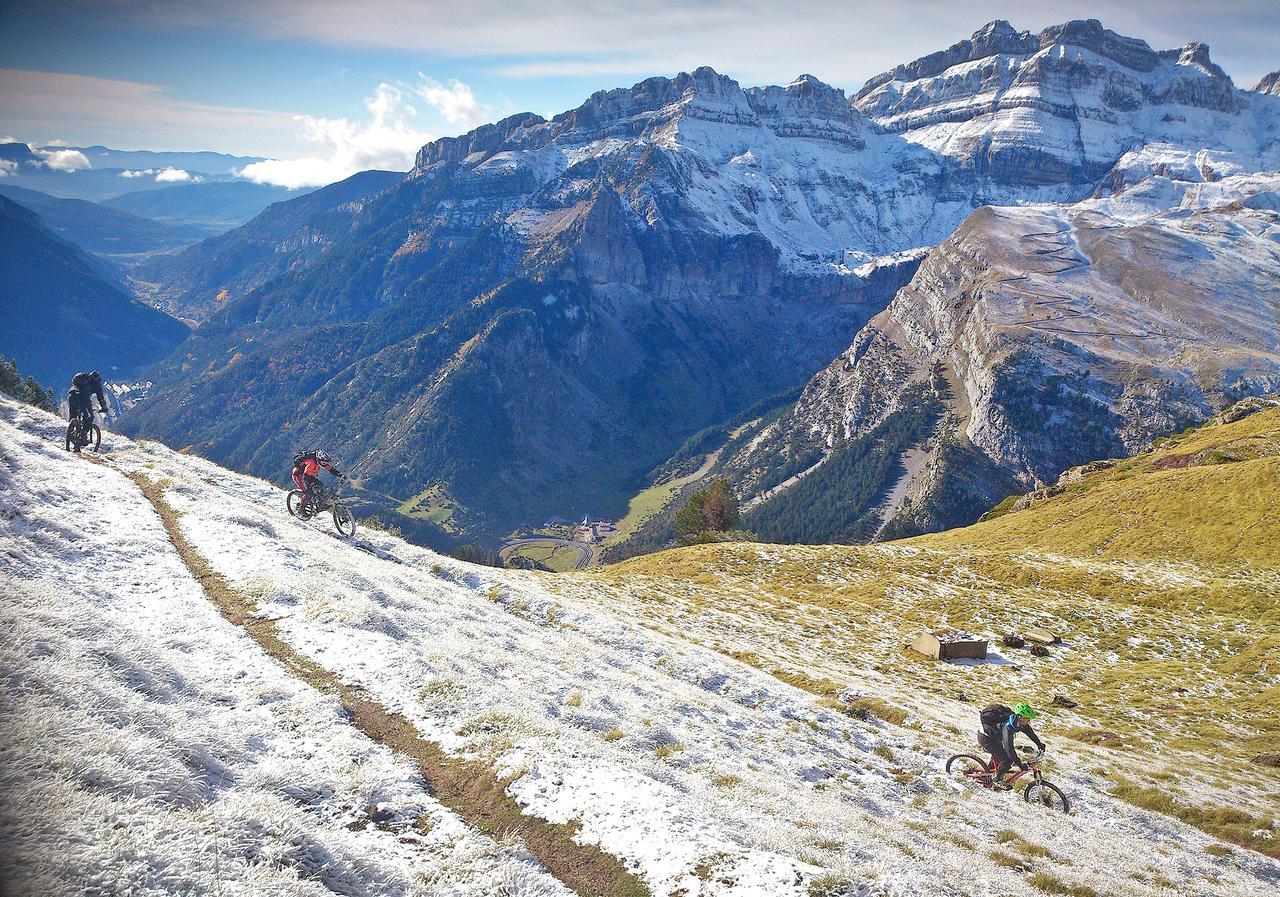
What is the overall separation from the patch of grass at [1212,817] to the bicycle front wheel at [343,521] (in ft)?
127

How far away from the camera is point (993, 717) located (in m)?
22.9

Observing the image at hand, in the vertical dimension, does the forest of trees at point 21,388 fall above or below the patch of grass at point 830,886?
above

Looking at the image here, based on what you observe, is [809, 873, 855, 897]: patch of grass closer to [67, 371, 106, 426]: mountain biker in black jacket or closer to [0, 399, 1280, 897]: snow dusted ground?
[0, 399, 1280, 897]: snow dusted ground

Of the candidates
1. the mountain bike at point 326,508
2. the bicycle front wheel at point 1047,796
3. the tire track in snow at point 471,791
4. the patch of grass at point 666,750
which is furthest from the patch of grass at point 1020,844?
the mountain bike at point 326,508

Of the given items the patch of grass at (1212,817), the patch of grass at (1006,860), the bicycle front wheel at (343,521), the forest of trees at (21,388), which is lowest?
the patch of grass at (1212,817)

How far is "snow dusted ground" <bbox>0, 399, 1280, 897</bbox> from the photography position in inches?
402

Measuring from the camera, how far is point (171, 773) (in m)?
10.8

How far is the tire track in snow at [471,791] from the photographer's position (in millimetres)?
12000

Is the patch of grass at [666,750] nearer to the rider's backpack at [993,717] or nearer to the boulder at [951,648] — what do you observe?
the rider's backpack at [993,717]

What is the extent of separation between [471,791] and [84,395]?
36786 mm

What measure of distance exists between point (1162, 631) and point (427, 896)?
171 feet

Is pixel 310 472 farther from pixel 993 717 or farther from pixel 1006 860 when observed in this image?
pixel 1006 860

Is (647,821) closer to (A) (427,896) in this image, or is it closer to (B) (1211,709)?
(A) (427,896)

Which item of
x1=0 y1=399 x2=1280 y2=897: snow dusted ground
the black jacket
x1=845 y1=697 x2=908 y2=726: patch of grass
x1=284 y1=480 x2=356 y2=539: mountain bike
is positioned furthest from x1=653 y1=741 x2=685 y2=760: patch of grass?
the black jacket
